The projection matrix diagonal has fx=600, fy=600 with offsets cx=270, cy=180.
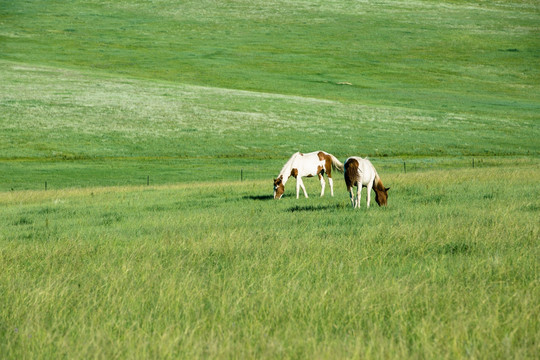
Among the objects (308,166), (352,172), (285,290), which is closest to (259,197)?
(308,166)

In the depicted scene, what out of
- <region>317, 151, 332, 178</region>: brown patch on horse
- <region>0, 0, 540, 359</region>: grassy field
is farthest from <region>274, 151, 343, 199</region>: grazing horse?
<region>0, 0, 540, 359</region>: grassy field

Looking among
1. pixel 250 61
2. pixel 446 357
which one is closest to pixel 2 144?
pixel 446 357

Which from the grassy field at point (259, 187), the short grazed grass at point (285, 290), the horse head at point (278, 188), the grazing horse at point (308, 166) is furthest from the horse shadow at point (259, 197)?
the short grazed grass at point (285, 290)

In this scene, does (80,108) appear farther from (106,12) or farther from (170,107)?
(106,12)

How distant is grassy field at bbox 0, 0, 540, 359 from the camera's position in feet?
17.5

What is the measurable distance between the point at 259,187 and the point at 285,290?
62.5ft

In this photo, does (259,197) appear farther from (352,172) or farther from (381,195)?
(381,195)

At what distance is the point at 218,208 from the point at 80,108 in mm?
43005

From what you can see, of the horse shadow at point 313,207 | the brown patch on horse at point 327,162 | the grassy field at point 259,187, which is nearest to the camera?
the grassy field at point 259,187

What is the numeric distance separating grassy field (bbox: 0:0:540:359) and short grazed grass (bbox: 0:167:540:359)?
1.5 inches

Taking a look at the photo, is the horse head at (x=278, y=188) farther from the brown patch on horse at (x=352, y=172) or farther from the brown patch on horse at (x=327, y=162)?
the brown patch on horse at (x=352, y=172)

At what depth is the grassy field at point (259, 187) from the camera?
534cm

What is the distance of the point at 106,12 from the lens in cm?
12369

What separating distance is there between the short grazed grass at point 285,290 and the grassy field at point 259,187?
1.5 inches
